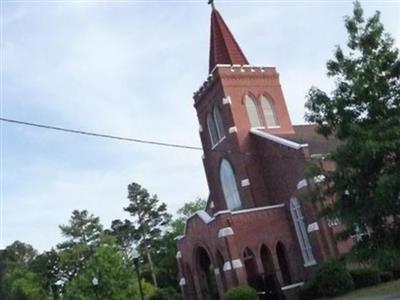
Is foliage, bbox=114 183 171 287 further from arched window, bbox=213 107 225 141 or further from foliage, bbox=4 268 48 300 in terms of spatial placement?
arched window, bbox=213 107 225 141

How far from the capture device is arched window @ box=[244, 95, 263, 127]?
34.8 metres

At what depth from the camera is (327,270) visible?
83.0ft

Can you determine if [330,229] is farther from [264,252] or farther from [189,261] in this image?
[189,261]

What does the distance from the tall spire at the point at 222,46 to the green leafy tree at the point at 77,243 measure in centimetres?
3273

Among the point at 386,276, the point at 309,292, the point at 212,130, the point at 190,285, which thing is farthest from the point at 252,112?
the point at 386,276

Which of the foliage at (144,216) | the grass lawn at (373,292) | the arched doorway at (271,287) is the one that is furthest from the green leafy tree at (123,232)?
the grass lawn at (373,292)

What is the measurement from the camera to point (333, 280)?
985 inches

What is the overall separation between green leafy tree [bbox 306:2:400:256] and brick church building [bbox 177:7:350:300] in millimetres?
10747

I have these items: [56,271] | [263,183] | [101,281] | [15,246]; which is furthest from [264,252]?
[15,246]

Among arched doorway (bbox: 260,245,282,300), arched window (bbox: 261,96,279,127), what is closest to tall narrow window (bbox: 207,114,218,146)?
arched window (bbox: 261,96,279,127)

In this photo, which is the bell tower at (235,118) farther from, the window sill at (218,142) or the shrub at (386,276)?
the shrub at (386,276)

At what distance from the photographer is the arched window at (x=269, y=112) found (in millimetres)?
35562

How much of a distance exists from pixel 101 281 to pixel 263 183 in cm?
1926

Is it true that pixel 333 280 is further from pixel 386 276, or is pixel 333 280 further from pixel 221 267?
pixel 221 267
